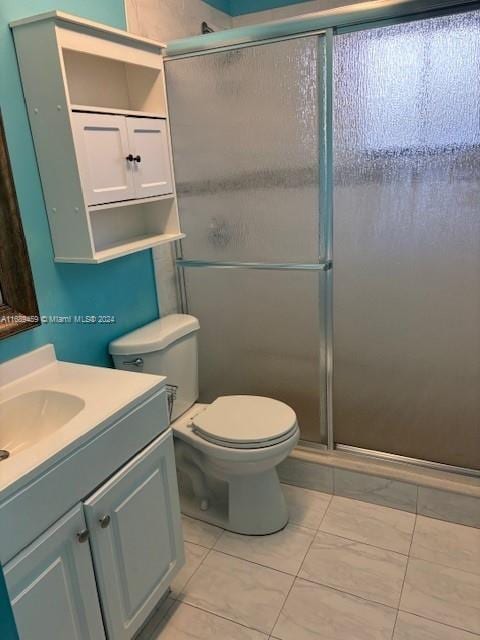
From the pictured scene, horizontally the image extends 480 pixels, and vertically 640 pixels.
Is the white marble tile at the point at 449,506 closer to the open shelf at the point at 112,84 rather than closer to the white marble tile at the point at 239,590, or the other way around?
the white marble tile at the point at 239,590

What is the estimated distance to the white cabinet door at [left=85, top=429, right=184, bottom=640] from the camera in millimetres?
1247

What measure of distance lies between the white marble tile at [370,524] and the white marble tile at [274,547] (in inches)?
4.5

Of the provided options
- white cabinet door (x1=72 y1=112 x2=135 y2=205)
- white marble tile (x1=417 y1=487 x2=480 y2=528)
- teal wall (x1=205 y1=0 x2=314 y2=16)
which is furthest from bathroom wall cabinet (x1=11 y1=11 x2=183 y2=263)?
white marble tile (x1=417 y1=487 x2=480 y2=528)

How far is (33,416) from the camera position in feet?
4.63

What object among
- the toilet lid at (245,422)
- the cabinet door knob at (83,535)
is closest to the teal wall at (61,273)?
the toilet lid at (245,422)

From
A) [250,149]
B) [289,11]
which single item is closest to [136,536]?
[250,149]

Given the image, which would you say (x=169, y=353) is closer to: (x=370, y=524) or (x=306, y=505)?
(x=306, y=505)

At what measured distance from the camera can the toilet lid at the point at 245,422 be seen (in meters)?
1.78

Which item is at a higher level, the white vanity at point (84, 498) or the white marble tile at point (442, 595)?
the white vanity at point (84, 498)

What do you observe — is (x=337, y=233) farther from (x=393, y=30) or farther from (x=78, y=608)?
(x=78, y=608)

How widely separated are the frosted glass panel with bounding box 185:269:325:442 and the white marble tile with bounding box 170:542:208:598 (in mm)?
663

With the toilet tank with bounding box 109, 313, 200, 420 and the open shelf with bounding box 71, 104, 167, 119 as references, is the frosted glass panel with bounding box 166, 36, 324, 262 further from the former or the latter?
the toilet tank with bounding box 109, 313, 200, 420

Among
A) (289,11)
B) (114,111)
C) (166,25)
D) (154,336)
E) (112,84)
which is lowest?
(154,336)

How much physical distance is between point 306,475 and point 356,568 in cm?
48
